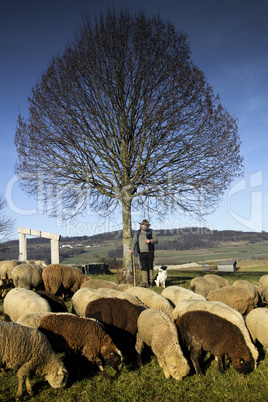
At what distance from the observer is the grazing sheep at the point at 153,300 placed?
25.8 feet

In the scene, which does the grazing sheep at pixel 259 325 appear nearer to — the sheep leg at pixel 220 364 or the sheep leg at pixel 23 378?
the sheep leg at pixel 220 364

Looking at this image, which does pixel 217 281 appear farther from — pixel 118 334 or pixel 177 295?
pixel 118 334

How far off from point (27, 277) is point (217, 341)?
22.9ft

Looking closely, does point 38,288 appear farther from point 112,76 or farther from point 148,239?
Answer: point 112,76

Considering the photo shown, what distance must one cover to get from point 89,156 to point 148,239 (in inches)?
198

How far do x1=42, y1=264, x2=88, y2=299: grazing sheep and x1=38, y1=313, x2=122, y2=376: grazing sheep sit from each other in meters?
5.12

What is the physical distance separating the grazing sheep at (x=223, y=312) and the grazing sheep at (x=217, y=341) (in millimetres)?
181

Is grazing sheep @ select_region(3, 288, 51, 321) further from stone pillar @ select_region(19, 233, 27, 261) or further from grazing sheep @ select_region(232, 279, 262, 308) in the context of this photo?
stone pillar @ select_region(19, 233, 27, 261)

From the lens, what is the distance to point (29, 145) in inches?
619

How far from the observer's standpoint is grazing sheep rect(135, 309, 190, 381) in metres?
5.48

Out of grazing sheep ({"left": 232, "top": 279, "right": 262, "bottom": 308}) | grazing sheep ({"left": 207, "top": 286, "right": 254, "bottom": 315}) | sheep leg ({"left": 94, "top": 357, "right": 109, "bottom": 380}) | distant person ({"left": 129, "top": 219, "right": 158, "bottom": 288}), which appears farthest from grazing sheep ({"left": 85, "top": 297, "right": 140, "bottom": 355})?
distant person ({"left": 129, "top": 219, "right": 158, "bottom": 288})

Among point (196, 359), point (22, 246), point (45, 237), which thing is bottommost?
point (196, 359)

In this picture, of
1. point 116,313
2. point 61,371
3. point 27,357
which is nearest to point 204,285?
point 116,313

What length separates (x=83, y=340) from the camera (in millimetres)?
5652
